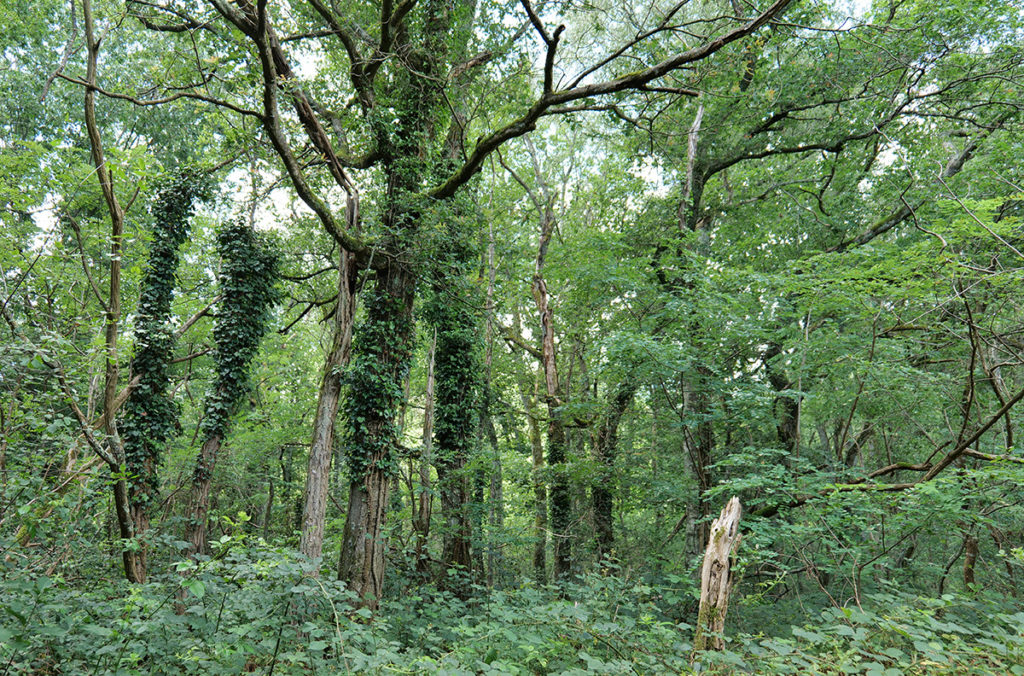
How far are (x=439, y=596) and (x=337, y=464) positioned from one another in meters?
7.19

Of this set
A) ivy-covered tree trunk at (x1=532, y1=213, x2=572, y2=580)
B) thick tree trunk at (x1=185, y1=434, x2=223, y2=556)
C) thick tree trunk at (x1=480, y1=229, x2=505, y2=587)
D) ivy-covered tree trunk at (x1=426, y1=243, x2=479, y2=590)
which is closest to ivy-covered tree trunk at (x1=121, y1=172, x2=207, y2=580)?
thick tree trunk at (x1=185, y1=434, x2=223, y2=556)

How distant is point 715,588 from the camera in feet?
12.1

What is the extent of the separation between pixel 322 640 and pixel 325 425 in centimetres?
286

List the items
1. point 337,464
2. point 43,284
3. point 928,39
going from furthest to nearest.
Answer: point 337,464, point 928,39, point 43,284

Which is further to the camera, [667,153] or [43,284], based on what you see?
[667,153]

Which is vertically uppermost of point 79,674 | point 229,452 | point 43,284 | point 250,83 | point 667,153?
point 667,153

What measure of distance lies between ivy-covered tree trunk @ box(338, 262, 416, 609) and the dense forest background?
0.15 ft

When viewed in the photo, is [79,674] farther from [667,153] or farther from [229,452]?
[667,153]

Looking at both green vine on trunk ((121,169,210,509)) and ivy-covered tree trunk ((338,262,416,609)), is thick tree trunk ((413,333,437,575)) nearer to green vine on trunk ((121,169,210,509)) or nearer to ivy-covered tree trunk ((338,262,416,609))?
ivy-covered tree trunk ((338,262,416,609))

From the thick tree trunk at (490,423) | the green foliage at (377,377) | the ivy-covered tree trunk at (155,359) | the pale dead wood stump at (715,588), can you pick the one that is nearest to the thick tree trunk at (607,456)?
the thick tree trunk at (490,423)

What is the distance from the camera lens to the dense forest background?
12.0ft

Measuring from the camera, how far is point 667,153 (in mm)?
8922

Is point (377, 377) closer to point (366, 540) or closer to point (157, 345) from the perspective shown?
point (366, 540)

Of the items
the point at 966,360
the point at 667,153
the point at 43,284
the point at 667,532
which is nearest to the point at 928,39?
the point at 667,153
